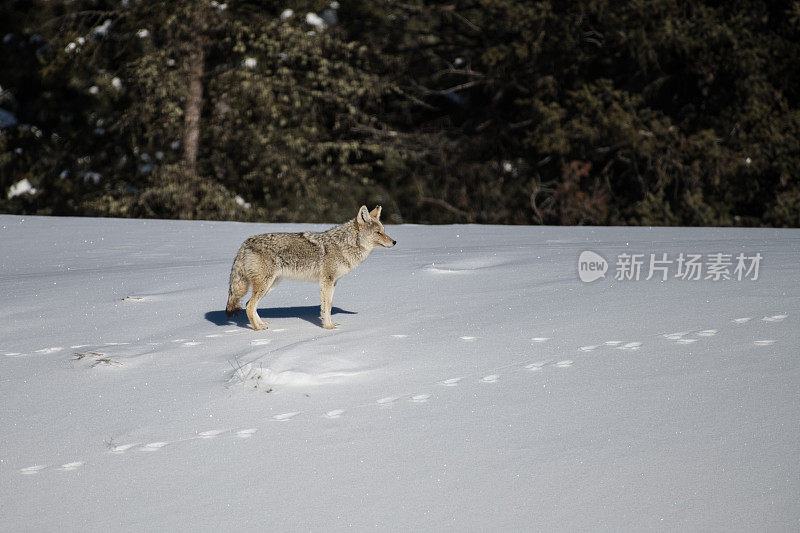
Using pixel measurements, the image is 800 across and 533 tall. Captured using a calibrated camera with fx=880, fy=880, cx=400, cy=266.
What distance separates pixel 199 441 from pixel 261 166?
65.8ft

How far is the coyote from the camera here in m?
6.79

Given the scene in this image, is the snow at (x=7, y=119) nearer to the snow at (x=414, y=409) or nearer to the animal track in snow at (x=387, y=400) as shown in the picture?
the snow at (x=414, y=409)

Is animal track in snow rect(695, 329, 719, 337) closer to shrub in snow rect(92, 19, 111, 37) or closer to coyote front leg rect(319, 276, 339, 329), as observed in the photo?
coyote front leg rect(319, 276, 339, 329)

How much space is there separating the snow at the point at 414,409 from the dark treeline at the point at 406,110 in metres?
14.1

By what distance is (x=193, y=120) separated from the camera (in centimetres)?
2331

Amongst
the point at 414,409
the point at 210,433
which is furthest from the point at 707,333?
the point at 210,433

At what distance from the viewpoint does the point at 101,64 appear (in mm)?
24531

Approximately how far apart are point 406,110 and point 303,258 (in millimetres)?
20302

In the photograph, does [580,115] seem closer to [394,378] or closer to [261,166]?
[261,166]

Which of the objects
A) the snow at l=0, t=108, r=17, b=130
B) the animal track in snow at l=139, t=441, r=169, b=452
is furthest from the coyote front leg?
the snow at l=0, t=108, r=17, b=130

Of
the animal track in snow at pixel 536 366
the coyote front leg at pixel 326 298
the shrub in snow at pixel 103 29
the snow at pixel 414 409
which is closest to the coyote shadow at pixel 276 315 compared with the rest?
the snow at pixel 414 409

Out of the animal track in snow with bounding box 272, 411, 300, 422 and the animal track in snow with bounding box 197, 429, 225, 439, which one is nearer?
the animal track in snow with bounding box 197, 429, 225, 439

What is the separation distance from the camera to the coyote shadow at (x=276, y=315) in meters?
7.40

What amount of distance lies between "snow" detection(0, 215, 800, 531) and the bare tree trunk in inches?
574
